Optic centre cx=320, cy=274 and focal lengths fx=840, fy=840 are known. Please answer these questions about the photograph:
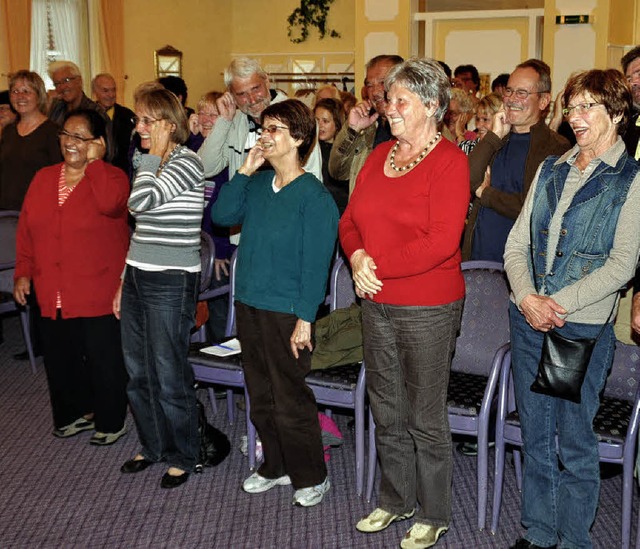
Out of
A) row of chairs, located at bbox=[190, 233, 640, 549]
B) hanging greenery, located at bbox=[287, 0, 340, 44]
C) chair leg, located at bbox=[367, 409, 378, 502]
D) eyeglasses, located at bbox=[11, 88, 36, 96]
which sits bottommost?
chair leg, located at bbox=[367, 409, 378, 502]

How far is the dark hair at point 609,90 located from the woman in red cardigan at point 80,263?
6.25 feet

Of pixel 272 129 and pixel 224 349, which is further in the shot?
pixel 224 349

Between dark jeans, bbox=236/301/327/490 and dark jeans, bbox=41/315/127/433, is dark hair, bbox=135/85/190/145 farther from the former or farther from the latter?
dark jeans, bbox=41/315/127/433

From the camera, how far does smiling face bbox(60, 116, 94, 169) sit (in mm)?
3514

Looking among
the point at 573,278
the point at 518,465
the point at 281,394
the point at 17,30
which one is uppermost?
the point at 17,30

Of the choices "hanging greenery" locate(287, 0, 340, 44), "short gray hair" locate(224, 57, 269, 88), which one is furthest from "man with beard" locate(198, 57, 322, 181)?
"hanging greenery" locate(287, 0, 340, 44)

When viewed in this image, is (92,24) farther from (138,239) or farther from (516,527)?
(516,527)

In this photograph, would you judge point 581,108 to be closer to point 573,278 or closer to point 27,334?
point 573,278

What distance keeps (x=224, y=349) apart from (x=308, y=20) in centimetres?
1034

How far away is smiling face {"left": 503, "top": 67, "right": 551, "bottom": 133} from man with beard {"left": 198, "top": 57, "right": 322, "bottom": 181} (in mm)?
866

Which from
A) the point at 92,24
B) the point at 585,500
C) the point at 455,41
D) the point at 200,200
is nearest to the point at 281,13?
the point at 92,24

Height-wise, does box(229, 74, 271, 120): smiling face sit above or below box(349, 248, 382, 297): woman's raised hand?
above

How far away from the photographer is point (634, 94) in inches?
122

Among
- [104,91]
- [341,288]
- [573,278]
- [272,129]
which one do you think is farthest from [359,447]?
[104,91]
